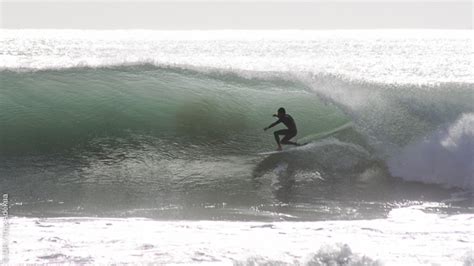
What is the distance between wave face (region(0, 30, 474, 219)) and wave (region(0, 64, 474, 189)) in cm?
3

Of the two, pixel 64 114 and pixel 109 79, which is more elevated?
pixel 109 79

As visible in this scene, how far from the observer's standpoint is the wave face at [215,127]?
9.16 meters

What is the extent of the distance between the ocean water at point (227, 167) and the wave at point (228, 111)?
0.13 ft

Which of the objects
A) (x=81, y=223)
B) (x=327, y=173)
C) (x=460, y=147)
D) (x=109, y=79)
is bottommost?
(x=81, y=223)

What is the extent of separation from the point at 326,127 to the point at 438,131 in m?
2.26

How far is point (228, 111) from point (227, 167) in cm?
273

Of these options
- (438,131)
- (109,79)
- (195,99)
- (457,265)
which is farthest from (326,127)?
(457,265)

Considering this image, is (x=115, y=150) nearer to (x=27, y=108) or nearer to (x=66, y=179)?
(x=66, y=179)

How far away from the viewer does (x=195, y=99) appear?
1234 cm

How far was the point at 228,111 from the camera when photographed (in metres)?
12.0

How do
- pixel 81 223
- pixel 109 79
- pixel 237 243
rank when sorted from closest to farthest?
pixel 237 243
pixel 81 223
pixel 109 79
